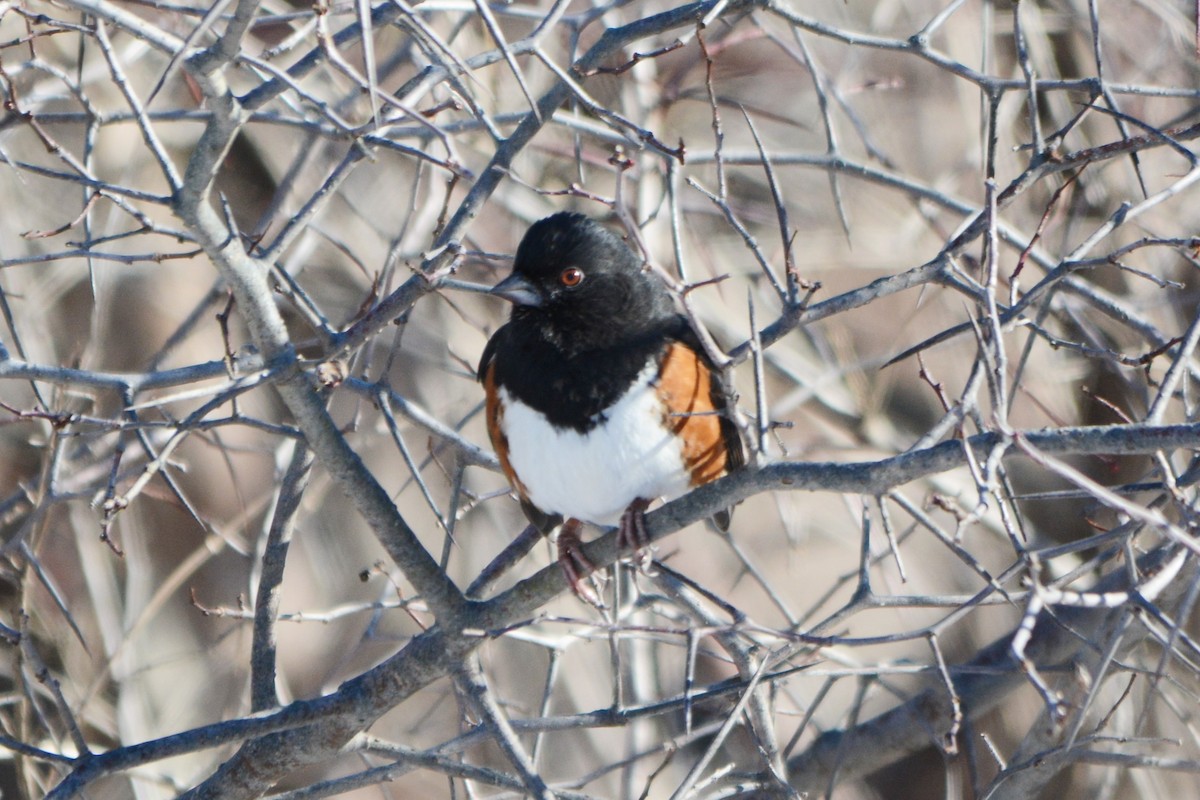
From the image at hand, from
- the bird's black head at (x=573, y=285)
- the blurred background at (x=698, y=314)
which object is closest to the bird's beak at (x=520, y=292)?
the bird's black head at (x=573, y=285)

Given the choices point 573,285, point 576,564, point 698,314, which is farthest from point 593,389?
point 698,314

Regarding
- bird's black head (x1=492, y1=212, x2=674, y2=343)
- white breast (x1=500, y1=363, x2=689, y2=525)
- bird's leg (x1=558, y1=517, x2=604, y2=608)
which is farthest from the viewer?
bird's black head (x1=492, y1=212, x2=674, y2=343)

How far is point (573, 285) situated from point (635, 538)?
0.63 m

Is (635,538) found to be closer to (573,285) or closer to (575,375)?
(575,375)

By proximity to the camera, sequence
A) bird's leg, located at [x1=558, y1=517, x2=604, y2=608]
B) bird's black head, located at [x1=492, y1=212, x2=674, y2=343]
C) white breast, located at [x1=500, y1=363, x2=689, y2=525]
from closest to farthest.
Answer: bird's leg, located at [x1=558, y1=517, x2=604, y2=608], white breast, located at [x1=500, y1=363, x2=689, y2=525], bird's black head, located at [x1=492, y1=212, x2=674, y2=343]

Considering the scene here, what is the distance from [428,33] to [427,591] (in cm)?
114

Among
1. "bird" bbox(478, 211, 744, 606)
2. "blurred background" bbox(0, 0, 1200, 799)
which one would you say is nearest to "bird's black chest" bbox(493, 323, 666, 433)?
"bird" bbox(478, 211, 744, 606)

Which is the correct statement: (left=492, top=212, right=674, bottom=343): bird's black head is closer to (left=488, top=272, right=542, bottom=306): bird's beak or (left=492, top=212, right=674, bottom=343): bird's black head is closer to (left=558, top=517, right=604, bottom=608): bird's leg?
(left=488, top=272, right=542, bottom=306): bird's beak

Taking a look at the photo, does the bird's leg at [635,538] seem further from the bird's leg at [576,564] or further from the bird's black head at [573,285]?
the bird's black head at [573,285]

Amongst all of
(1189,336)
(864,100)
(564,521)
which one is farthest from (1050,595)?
(864,100)

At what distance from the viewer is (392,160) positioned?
559cm

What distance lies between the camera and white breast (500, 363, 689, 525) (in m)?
2.61

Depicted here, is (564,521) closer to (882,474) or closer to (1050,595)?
(882,474)

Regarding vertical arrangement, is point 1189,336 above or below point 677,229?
below
